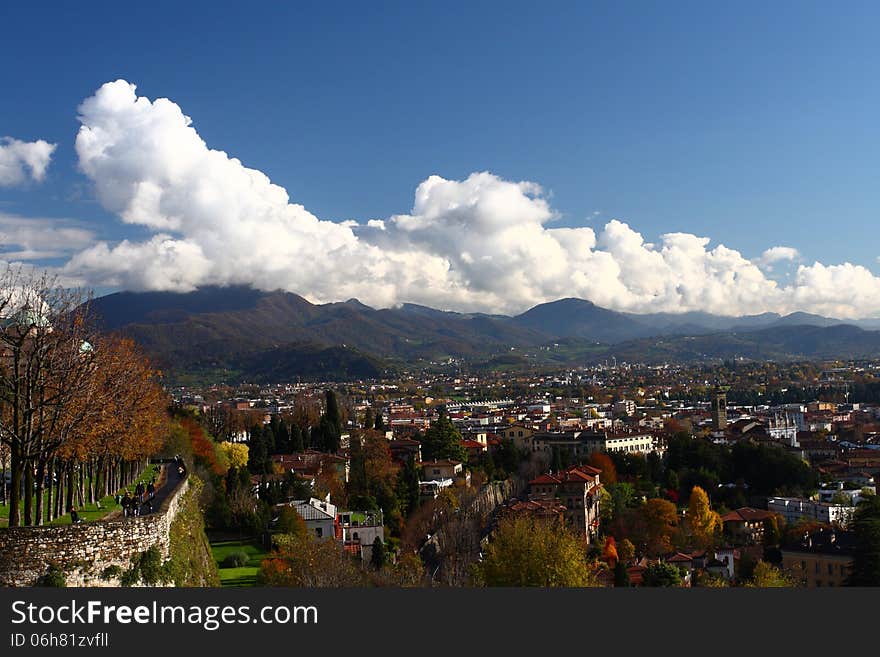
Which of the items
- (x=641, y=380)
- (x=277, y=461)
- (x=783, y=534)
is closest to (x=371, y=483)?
(x=277, y=461)

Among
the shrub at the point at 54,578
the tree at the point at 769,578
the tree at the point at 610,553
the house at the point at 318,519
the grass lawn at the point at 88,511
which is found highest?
the shrub at the point at 54,578

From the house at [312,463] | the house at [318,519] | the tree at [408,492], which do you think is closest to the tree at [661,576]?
the house at [318,519]

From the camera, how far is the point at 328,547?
23.8 m

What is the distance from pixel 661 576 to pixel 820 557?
31.0ft

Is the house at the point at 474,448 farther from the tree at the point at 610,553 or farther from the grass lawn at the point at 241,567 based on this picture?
the grass lawn at the point at 241,567

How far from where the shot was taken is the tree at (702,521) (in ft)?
139

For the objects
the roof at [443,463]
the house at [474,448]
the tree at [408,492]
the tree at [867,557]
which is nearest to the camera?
the tree at [867,557]

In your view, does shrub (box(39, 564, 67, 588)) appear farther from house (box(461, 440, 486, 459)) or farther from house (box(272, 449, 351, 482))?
house (box(461, 440, 486, 459))

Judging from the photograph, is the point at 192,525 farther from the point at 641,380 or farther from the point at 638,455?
the point at 641,380

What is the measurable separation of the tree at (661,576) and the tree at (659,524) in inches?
431

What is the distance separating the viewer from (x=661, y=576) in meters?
28.7

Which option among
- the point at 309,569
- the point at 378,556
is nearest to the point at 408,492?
the point at 378,556

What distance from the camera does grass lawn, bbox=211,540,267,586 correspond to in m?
22.0

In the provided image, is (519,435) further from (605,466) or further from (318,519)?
(318,519)
